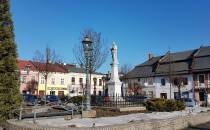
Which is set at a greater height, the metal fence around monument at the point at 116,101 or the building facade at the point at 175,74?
the building facade at the point at 175,74

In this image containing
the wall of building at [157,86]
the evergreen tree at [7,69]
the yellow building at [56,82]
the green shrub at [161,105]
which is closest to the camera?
the evergreen tree at [7,69]

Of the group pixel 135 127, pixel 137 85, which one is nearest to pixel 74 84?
pixel 137 85

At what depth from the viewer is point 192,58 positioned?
176 feet

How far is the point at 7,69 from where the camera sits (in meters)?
15.3

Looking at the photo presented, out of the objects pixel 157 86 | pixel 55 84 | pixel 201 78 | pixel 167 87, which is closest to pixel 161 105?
pixel 201 78

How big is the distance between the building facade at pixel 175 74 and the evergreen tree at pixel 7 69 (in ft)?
120

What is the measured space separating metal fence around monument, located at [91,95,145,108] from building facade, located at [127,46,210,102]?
26363mm

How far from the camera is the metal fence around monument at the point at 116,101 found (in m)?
21.7

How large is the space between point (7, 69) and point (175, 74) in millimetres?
42653

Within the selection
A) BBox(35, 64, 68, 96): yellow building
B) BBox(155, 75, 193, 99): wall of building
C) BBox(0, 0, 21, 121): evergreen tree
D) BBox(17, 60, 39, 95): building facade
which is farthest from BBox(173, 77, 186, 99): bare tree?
BBox(0, 0, 21, 121): evergreen tree

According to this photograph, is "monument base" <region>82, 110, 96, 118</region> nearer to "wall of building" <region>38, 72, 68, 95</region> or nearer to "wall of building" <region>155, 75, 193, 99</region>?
"wall of building" <region>155, 75, 193, 99</region>

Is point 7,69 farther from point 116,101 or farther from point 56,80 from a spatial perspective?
point 56,80

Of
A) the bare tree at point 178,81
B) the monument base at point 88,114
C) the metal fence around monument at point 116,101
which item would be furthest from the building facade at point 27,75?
the monument base at point 88,114

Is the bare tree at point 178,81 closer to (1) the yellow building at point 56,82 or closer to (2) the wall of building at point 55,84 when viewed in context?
(1) the yellow building at point 56,82
